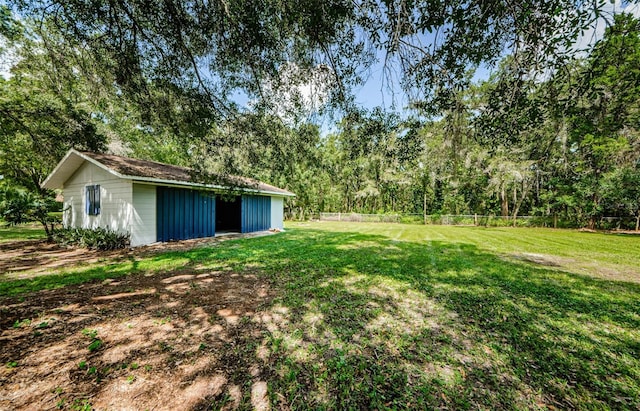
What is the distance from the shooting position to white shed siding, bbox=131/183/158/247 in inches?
332

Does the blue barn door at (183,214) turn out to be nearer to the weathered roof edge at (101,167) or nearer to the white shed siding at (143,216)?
the white shed siding at (143,216)

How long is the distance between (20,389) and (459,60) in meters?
5.93

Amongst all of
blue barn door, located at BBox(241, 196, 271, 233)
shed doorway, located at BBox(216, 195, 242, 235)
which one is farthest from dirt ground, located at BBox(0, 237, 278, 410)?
shed doorway, located at BBox(216, 195, 242, 235)

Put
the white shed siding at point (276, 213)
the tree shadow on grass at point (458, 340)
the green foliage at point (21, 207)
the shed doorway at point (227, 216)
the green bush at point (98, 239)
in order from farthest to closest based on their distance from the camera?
the shed doorway at point (227, 216) < the white shed siding at point (276, 213) < the green foliage at point (21, 207) < the green bush at point (98, 239) < the tree shadow on grass at point (458, 340)

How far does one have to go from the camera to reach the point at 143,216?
863cm

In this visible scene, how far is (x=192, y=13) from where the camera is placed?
167 inches

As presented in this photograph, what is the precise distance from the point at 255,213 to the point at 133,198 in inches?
244

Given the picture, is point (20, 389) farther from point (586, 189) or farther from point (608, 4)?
point (586, 189)

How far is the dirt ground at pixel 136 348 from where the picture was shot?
6.40 feet

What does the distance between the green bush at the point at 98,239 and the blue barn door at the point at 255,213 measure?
5.51 meters

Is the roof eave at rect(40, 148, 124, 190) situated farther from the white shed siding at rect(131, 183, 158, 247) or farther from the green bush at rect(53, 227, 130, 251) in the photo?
the green bush at rect(53, 227, 130, 251)

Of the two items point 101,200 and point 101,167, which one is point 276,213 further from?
point 101,167

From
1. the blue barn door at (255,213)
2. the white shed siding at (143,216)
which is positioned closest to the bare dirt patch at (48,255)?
the white shed siding at (143,216)

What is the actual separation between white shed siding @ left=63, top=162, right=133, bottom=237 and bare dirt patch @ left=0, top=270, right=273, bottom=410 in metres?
5.11
